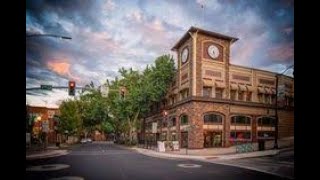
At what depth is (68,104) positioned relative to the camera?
1596 cm

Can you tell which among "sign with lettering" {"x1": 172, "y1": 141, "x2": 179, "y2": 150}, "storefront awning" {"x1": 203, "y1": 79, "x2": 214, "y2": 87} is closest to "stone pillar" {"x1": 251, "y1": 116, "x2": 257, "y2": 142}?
"storefront awning" {"x1": 203, "y1": 79, "x2": 214, "y2": 87}

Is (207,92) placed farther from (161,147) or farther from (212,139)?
(161,147)

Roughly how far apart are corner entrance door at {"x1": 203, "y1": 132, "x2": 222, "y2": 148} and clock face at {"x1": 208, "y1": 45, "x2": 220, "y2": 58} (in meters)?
3.20

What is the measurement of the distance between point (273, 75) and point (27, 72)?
33.4ft

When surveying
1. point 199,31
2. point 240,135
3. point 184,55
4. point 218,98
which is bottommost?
point 240,135

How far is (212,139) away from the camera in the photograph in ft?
44.0

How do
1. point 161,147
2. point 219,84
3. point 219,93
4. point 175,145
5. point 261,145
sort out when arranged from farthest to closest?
point 161,147, point 175,145, point 261,145, point 219,93, point 219,84

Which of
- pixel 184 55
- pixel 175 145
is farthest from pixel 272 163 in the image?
pixel 184 55

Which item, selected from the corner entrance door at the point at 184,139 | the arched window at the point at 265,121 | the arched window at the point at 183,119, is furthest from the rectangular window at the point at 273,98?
the corner entrance door at the point at 184,139

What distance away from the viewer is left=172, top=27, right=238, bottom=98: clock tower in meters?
13.6

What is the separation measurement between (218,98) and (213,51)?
1.95 m
